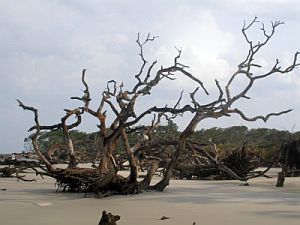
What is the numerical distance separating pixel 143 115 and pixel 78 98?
1.60m

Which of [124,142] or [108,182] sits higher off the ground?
[124,142]

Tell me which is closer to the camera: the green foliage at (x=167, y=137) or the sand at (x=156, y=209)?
the sand at (x=156, y=209)

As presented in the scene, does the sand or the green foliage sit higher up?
the green foliage

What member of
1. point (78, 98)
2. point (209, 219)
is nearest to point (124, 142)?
point (78, 98)

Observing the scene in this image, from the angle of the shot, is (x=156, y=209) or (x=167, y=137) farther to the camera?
(x=167, y=137)

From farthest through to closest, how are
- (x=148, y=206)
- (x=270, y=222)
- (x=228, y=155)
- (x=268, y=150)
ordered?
(x=268, y=150)
(x=228, y=155)
(x=148, y=206)
(x=270, y=222)

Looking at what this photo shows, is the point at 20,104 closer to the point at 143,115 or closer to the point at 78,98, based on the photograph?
the point at 78,98

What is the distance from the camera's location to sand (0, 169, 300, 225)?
639cm

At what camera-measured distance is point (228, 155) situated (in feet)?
52.2

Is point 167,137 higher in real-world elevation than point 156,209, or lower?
higher

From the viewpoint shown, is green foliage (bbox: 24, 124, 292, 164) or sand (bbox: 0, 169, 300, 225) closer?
sand (bbox: 0, 169, 300, 225)

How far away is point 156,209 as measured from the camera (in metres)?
7.50

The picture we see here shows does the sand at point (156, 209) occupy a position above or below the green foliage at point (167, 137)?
below

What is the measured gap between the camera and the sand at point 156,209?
6.39 m
